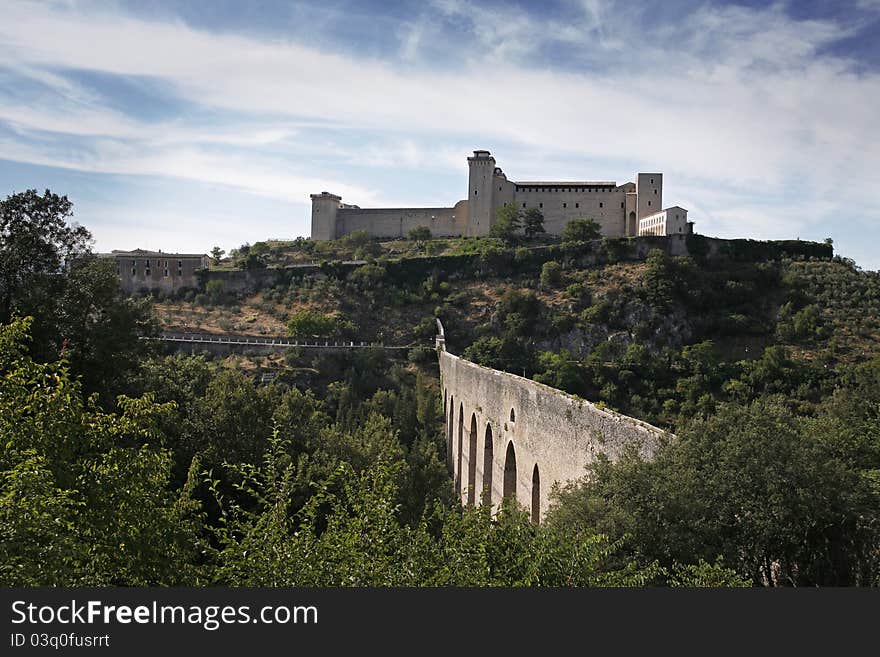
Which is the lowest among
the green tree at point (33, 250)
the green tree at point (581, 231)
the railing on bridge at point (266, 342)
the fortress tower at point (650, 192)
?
the railing on bridge at point (266, 342)

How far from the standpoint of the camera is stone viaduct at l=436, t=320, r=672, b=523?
37.3ft

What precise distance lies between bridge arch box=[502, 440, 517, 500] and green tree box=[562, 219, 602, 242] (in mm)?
48909

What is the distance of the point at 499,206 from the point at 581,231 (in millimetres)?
10970

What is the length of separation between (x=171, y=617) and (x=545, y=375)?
123 feet

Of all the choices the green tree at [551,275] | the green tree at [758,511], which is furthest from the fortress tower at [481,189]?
the green tree at [758,511]

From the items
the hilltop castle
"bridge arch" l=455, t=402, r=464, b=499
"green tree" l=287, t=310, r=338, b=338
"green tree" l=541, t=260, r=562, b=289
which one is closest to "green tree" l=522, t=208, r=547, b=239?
the hilltop castle

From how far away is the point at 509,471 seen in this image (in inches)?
731

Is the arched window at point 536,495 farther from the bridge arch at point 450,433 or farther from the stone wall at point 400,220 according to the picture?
the stone wall at point 400,220

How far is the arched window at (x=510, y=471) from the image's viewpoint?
1819cm

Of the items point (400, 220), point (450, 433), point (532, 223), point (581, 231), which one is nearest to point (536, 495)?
point (450, 433)

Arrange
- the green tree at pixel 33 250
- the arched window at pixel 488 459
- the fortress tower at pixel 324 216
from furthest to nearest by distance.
Answer: the fortress tower at pixel 324 216 < the arched window at pixel 488 459 < the green tree at pixel 33 250

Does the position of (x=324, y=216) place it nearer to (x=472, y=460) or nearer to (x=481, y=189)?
(x=481, y=189)

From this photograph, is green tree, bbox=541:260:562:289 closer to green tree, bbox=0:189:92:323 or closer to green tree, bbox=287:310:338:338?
green tree, bbox=287:310:338:338

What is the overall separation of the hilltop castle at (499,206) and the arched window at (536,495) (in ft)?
170
